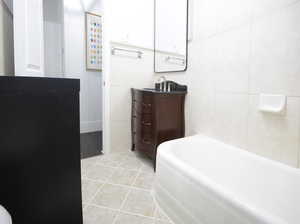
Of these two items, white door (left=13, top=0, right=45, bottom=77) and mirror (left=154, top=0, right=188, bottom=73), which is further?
mirror (left=154, top=0, right=188, bottom=73)

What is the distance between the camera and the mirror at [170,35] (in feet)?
6.43

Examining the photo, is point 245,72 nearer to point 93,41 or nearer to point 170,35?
point 170,35

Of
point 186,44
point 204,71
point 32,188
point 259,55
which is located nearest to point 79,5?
point 186,44

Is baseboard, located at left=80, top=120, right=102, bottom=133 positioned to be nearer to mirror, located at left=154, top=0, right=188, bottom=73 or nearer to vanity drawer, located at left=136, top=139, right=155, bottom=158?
vanity drawer, located at left=136, top=139, right=155, bottom=158

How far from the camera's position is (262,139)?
1.29 meters

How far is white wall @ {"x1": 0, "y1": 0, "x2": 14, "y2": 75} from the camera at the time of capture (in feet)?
3.31

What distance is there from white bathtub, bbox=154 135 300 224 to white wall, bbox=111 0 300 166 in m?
0.16

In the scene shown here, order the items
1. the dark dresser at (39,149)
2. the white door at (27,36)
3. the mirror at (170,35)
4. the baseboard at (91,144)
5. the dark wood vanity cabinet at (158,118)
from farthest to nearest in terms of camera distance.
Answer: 1. the baseboard at (91,144)
2. the mirror at (170,35)
3. the dark wood vanity cabinet at (158,118)
4. the white door at (27,36)
5. the dark dresser at (39,149)

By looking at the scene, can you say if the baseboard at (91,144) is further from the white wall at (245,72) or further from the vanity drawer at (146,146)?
the white wall at (245,72)

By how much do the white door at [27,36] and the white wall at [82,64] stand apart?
1987 mm

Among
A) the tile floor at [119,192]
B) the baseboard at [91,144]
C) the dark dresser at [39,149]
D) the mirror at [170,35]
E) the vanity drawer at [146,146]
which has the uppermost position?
the mirror at [170,35]

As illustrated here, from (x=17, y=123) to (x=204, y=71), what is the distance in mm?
1526

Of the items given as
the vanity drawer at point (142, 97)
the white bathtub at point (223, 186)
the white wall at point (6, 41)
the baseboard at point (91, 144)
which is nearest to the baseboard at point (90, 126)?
the baseboard at point (91, 144)

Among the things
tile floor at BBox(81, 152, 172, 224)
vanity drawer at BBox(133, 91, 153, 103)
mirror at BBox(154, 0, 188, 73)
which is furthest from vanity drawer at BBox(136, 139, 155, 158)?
mirror at BBox(154, 0, 188, 73)
